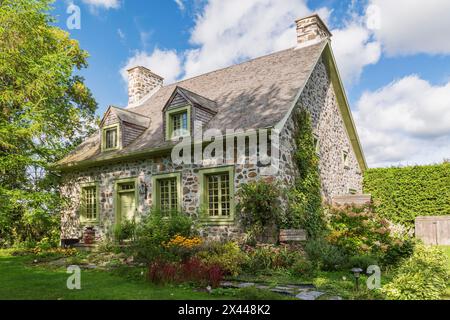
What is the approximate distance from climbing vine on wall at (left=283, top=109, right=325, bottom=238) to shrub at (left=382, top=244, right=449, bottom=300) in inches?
161

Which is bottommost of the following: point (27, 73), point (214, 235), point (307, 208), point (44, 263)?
point (44, 263)

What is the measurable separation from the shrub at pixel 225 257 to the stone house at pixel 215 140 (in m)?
1.47

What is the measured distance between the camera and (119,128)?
46.9 feet

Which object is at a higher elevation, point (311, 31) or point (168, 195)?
point (311, 31)

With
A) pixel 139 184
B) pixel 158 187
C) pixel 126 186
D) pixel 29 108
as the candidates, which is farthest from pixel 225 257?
pixel 29 108

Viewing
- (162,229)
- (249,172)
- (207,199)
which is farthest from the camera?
(207,199)

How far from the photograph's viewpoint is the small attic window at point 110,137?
14.5 metres

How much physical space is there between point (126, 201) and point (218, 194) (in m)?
4.20

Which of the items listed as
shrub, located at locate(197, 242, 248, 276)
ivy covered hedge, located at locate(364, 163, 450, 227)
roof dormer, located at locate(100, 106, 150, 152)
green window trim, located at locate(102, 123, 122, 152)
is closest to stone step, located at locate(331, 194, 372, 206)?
ivy covered hedge, located at locate(364, 163, 450, 227)

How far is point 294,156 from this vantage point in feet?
38.4

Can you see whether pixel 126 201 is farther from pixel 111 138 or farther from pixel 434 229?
pixel 434 229

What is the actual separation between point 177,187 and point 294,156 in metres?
3.89
